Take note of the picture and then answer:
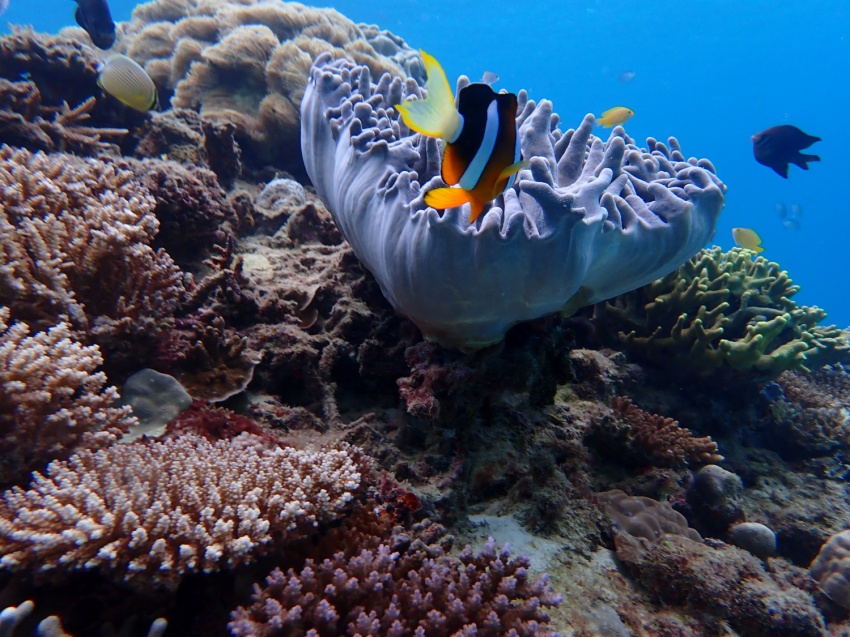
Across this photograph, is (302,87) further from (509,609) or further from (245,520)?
(509,609)

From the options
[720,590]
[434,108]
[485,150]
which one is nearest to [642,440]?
[720,590]

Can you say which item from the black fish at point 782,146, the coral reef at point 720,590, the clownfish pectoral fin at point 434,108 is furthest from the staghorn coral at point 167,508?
the black fish at point 782,146

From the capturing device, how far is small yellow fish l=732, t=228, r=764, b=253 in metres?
6.58

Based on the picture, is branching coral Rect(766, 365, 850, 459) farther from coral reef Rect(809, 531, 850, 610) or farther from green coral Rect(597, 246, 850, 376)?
coral reef Rect(809, 531, 850, 610)

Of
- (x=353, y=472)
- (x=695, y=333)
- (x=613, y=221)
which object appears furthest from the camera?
(x=695, y=333)

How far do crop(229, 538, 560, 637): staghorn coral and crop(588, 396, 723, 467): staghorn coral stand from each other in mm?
1765

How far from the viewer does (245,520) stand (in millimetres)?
1697

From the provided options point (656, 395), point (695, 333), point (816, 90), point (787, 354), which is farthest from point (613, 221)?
point (816, 90)

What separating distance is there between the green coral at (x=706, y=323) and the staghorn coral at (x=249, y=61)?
5258mm

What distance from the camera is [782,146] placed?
21.4ft

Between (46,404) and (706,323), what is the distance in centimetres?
524

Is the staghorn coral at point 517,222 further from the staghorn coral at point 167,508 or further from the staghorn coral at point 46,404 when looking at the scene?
the staghorn coral at point 46,404

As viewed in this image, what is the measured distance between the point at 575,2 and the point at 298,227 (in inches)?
4076

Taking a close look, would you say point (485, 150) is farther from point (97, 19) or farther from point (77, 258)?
point (97, 19)
